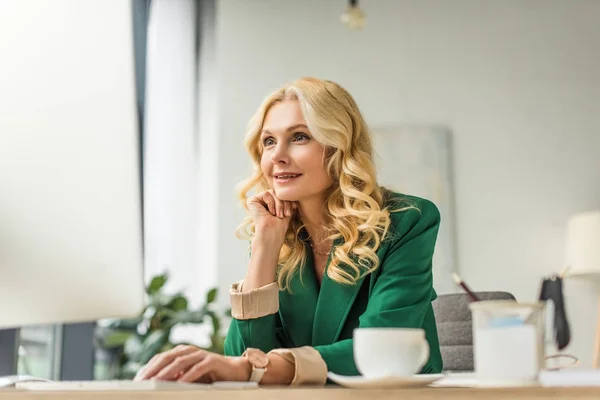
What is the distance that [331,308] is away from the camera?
1.40 meters

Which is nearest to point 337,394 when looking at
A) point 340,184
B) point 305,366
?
point 305,366

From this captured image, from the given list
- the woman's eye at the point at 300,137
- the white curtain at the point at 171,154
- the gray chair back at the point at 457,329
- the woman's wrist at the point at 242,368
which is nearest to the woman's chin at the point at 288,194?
the woman's eye at the point at 300,137

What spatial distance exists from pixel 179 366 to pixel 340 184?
29.6 inches

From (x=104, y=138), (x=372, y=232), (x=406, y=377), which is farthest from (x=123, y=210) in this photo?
(x=372, y=232)

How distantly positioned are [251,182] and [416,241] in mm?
440

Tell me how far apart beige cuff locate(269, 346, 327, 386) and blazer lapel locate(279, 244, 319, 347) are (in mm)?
521

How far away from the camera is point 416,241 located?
1.42 m

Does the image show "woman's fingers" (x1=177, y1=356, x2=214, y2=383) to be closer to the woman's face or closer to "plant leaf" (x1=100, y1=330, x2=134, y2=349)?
the woman's face

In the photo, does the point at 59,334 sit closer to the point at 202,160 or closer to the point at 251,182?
the point at 202,160

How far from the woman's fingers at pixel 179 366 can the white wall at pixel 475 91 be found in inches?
127

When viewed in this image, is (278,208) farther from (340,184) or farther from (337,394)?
(337,394)

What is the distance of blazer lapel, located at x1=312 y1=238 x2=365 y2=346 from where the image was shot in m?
1.39

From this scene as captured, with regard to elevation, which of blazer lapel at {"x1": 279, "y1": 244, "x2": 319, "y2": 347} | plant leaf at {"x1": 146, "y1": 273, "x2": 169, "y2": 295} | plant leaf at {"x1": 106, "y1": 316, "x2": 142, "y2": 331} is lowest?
plant leaf at {"x1": 106, "y1": 316, "x2": 142, "y2": 331}

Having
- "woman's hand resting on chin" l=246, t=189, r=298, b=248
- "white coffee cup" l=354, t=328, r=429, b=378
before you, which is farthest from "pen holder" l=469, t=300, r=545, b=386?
"woman's hand resting on chin" l=246, t=189, r=298, b=248
